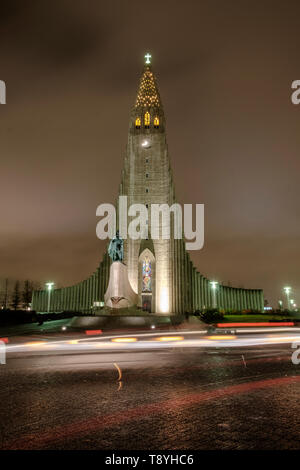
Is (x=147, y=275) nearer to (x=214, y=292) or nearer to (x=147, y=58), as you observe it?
(x=214, y=292)

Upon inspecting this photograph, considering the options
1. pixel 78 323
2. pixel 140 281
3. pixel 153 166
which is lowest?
pixel 78 323

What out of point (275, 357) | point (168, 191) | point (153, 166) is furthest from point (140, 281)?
point (275, 357)

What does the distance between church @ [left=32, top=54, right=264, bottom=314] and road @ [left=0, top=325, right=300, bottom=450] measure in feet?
126

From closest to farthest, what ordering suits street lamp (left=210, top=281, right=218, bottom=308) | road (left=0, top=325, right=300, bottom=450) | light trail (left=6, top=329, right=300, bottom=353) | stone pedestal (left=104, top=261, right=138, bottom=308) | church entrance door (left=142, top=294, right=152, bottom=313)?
1. road (left=0, top=325, right=300, bottom=450)
2. light trail (left=6, top=329, right=300, bottom=353)
3. stone pedestal (left=104, top=261, right=138, bottom=308)
4. street lamp (left=210, top=281, right=218, bottom=308)
5. church entrance door (left=142, top=294, right=152, bottom=313)

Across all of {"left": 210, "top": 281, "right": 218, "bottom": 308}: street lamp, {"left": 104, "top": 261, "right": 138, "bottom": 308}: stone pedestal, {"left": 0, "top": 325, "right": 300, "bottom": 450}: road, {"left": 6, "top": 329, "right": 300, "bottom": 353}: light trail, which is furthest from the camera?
{"left": 210, "top": 281, "right": 218, "bottom": 308}: street lamp

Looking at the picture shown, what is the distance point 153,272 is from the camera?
48344 millimetres

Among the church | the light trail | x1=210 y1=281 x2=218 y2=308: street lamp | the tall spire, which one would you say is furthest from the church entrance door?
the light trail

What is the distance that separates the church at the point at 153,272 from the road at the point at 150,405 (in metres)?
38.3

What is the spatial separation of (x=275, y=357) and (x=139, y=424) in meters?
7.83

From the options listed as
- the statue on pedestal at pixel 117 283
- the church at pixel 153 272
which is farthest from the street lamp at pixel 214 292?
the statue on pedestal at pixel 117 283

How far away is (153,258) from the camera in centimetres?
4816

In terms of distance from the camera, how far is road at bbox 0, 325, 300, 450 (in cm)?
381

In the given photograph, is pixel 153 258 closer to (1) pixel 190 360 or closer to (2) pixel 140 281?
(2) pixel 140 281

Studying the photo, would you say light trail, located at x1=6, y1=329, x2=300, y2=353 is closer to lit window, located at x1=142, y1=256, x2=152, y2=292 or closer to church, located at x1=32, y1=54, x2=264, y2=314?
church, located at x1=32, y1=54, x2=264, y2=314
